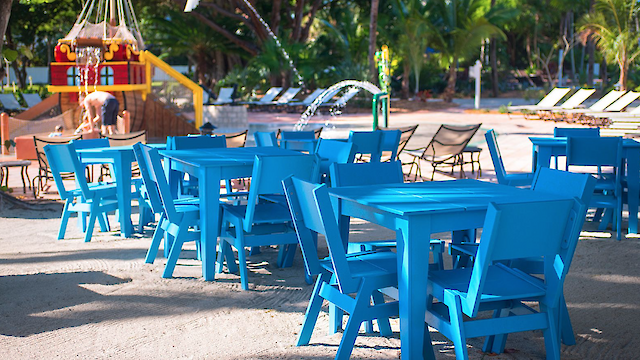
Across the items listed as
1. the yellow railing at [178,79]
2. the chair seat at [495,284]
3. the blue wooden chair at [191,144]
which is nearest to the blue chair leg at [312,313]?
the chair seat at [495,284]

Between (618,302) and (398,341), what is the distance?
1517 millimetres

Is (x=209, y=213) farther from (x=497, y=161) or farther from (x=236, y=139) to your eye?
(x=236, y=139)

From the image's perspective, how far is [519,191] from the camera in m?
3.68

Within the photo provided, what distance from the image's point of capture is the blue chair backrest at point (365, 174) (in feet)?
13.4

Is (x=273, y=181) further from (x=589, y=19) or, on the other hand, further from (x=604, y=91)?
(x=604, y=91)

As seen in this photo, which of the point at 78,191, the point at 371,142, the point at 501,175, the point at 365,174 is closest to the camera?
the point at 365,174

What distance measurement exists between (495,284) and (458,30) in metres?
25.3

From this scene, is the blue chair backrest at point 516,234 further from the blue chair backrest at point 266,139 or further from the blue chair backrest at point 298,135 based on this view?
the blue chair backrest at point 298,135

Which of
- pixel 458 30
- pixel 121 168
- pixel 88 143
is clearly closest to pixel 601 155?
pixel 121 168

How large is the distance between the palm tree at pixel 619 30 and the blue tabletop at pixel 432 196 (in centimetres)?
2203

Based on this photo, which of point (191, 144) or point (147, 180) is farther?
point (191, 144)

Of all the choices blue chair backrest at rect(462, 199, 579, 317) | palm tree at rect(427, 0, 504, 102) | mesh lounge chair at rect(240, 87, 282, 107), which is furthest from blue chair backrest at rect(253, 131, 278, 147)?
palm tree at rect(427, 0, 504, 102)

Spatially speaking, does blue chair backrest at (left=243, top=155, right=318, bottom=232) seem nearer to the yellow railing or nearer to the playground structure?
the playground structure

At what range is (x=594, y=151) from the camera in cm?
610
